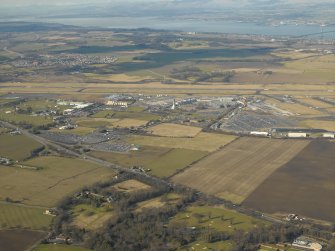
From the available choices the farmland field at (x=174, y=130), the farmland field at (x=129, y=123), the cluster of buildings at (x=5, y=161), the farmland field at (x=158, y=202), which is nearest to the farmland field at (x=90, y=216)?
the farmland field at (x=158, y=202)

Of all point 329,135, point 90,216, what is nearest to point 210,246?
point 90,216

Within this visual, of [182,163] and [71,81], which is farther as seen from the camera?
[71,81]

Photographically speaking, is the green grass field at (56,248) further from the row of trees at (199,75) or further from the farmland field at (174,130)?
the row of trees at (199,75)

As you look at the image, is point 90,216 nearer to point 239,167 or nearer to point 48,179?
point 48,179

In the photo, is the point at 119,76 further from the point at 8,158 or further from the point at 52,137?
the point at 8,158

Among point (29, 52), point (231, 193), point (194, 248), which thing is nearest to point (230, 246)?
point (194, 248)

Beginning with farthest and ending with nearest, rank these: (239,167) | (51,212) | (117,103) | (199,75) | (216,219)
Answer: (199,75) → (117,103) → (239,167) → (51,212) → (216,219)
